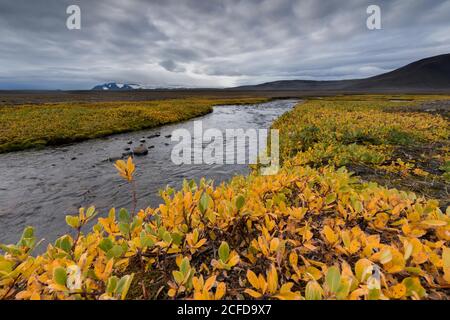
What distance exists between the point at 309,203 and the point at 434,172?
22.0 ft

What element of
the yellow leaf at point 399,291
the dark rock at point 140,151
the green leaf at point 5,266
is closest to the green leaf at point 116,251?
the green leaf at point 5,266

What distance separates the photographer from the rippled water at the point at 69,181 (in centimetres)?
774

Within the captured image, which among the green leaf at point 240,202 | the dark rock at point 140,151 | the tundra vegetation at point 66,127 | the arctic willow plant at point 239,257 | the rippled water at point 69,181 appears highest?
the tundra vegetation at point 66,127

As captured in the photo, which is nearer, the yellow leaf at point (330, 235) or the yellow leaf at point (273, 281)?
the yellow leaf at point (273, 281)

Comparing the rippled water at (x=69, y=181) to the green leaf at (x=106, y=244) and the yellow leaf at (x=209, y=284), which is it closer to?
the green leaf at (x=106, y=244)

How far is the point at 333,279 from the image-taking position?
127cm

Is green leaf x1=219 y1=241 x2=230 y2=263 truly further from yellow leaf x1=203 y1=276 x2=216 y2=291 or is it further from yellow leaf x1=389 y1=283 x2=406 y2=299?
yellow leaf x1=389 y1=283 x2=406 y2=299

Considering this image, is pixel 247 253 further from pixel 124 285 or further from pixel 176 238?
pixel 124 285

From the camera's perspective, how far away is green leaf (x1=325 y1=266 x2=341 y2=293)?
1258 millimetres

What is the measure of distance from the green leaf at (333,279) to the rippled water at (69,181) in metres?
7.66

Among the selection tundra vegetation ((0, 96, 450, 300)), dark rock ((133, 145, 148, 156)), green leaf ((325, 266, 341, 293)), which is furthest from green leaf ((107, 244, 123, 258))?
dark rock ((133, 145, 148, 156))

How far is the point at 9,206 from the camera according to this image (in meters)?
8.46
